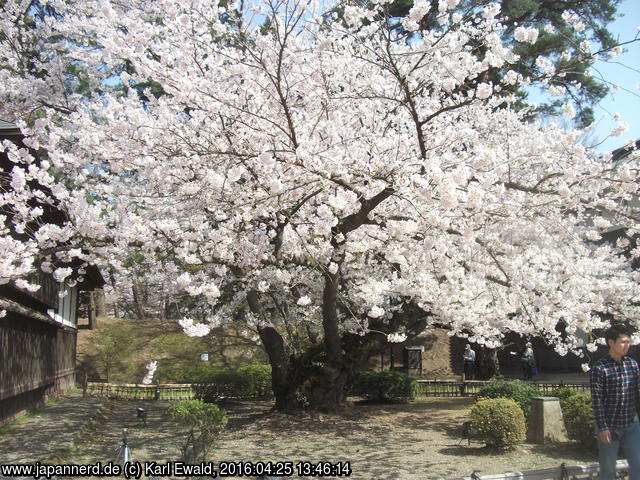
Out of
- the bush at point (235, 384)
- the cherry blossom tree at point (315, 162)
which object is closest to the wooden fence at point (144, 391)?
the bush at point (235, 384)

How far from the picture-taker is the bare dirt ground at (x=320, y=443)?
7551mm

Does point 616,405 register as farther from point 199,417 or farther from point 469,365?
point 469,365

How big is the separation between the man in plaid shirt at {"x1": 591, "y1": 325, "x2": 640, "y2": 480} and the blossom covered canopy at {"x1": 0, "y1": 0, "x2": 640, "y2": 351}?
1842 mm

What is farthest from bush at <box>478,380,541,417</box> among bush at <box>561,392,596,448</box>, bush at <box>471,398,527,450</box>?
bush at <box>471,398,527,450</box>

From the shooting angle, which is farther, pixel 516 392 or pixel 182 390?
pixel 182 390

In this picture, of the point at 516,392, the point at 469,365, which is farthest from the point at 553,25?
the point at 469,365

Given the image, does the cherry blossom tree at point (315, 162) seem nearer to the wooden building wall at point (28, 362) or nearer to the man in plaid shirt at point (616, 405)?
the man in plaid shirt at point (616, 405)

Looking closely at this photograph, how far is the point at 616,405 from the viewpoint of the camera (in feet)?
15.3

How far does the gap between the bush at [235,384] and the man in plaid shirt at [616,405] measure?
12.0 meters

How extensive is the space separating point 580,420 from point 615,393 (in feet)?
12.9

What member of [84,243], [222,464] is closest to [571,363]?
[222,464]

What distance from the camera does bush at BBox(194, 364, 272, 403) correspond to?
15711 millimetres

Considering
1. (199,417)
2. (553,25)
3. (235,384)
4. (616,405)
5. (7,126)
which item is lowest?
(235,384)

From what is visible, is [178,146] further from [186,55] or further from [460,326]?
[460,326]
